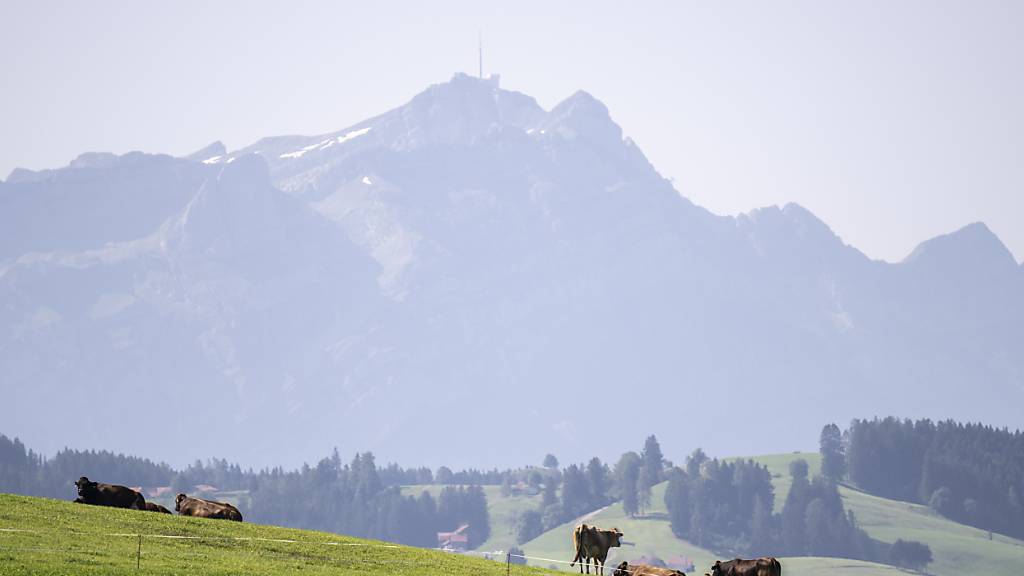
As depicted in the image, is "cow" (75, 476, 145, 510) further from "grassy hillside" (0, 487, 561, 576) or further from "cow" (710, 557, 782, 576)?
"cow" (710, 557, 782, 576)

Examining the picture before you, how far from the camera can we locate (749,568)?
62125mm

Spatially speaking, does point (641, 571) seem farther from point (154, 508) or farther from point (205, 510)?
point (154, 508)

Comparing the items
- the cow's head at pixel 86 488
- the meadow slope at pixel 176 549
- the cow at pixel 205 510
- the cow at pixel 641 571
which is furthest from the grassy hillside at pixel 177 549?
the cow at pixel 205 510

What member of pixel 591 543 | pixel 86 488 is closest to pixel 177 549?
pixel 86 488

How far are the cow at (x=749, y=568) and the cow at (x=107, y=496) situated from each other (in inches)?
1065

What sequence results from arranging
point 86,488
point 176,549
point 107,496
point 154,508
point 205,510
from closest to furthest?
point 176,549 < point 86,488 < point 107,496 < point 205,510 < point 154,508

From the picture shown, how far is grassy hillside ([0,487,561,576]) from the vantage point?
5212cm

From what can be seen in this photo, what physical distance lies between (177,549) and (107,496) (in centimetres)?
1385

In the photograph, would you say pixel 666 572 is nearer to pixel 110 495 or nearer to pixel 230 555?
pixel 230 555

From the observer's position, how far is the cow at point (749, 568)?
61.8m

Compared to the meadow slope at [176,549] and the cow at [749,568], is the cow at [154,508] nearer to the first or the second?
the meadow slope at [176,549]

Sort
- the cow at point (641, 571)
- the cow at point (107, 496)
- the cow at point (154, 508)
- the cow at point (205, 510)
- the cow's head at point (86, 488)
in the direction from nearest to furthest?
the cow at point (641, 571)
the cow's head at point (86, 488)
the cow at point (107, 496)
the cow at point (205, 510)
the cow at point (154, 508)

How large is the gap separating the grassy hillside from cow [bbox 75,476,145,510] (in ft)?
11.3

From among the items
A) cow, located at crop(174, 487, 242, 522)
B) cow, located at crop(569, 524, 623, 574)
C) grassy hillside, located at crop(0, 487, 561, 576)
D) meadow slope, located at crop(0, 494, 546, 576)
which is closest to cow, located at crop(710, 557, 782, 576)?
cow, located at crop(569, 524, 623, 574)
